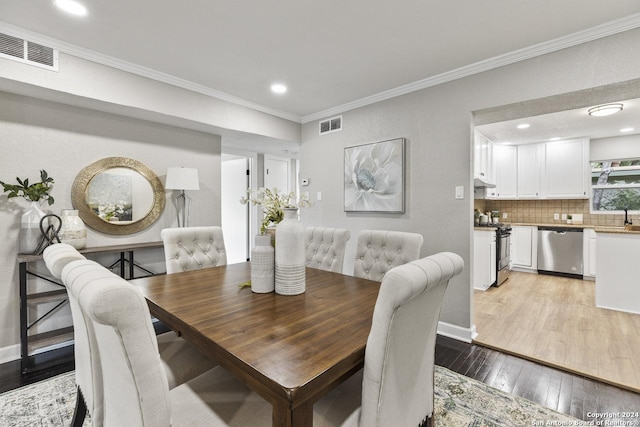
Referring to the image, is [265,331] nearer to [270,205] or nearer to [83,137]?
[270,205]

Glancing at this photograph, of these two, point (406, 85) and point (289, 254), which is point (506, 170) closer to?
point (406, 85)

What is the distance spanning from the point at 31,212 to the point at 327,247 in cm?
240

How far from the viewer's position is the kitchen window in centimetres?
483

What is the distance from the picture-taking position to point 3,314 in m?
2.35

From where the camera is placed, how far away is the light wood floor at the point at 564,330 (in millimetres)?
2240

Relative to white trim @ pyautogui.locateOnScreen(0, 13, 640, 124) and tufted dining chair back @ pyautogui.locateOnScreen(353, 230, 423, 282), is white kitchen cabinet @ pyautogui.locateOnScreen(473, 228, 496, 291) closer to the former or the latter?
white trim @ pyautogui.locateOnScreen(0, 13, 640, 124)

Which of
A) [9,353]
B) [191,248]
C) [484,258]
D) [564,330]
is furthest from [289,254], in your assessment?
[484,258]

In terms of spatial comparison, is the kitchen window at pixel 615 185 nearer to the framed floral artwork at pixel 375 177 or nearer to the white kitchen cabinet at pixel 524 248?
the white kitchen cabinet at pixel 524 248

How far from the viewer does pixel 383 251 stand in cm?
215

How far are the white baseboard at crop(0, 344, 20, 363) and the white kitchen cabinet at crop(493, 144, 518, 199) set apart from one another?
686cm

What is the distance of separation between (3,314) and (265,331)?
266 cm

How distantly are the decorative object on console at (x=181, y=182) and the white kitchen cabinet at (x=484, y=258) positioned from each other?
3.76 metres

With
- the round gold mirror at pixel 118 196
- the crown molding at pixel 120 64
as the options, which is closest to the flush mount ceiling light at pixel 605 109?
the crown molding at pixel 120 64

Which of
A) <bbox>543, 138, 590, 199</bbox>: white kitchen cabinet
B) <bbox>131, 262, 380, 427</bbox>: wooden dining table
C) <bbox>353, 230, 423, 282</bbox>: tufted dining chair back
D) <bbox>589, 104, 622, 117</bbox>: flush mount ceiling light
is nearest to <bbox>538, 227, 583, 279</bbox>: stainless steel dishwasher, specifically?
<bbox>543, 138, 590, 199</bbox>: white kitchen cabinet
